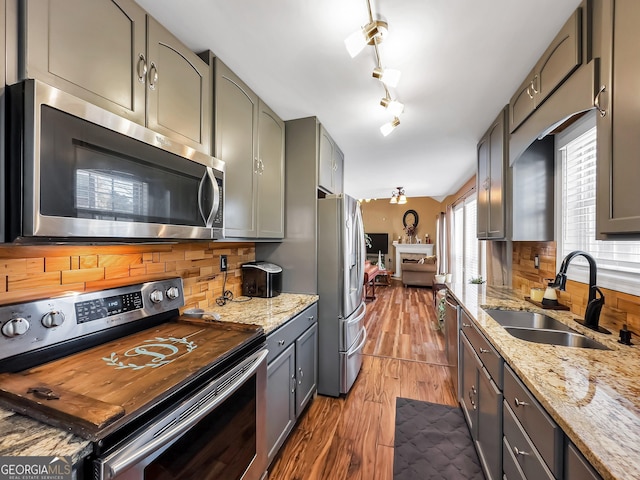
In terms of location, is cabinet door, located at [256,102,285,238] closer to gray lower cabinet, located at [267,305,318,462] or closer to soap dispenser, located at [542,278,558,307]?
gray lower cabinet, located at [267,305,318,462]

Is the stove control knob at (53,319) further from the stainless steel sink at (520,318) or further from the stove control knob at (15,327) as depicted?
the stainless steel sink at (520,318)

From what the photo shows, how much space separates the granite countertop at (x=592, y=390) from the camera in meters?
0.62

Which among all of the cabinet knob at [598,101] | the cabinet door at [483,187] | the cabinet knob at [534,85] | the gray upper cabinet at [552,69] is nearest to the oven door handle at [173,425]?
the cabinet knob at [598,101]

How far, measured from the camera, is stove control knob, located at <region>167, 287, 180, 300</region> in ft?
4.59

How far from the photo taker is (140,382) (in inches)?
32.4

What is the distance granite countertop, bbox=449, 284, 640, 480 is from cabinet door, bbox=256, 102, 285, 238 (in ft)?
4.97

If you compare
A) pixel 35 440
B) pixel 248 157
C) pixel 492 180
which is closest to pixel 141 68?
pixel 248 157

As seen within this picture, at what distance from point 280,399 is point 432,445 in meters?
1.06

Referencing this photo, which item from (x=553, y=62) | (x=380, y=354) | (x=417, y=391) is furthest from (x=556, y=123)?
(x=380, y=354)

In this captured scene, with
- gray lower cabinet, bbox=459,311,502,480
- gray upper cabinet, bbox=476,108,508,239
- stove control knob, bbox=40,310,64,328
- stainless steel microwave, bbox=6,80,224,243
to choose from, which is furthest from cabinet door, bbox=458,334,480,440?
stove control knob, bbox=40,310,64,328

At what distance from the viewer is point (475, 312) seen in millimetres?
1704

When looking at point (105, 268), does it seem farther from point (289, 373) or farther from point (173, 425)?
point (289, 373)

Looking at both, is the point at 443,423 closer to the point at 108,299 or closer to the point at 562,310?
the point at 562,310

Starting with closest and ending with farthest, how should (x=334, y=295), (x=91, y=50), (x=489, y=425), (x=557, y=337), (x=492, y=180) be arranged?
(x=91, y=50), (x=489, y=425), (x=557, y=337), (x=334, y=295), (x=492, y=180)
